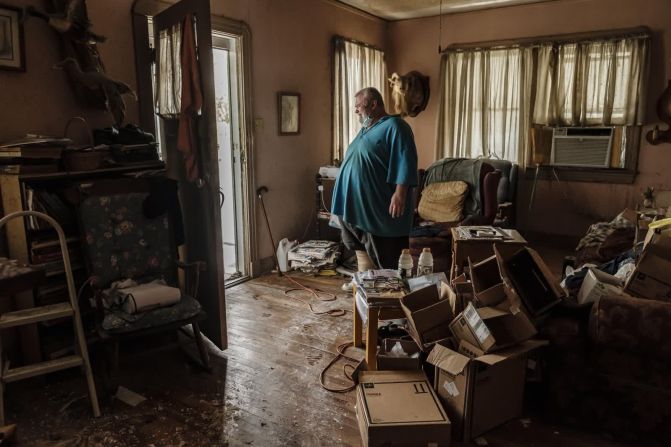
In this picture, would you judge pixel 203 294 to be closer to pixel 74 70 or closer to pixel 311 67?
pixel 74 70

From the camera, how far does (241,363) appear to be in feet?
9.21

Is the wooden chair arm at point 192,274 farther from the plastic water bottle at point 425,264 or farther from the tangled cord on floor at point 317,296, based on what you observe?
the plastic water bottle at point 425,264

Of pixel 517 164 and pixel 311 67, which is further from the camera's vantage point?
pixel 517 164

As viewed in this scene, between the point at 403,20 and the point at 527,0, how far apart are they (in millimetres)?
1454

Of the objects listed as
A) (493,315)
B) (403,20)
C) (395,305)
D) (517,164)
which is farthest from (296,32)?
(493,315)

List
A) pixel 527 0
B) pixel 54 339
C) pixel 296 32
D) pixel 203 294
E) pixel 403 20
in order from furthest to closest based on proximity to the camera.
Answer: pixel 403 20 < pixel 527 0 < pixel 296 32 < pixel 203 294 < pixel 54 339

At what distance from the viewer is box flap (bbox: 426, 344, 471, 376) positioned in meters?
2.04

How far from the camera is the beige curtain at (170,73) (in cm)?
284

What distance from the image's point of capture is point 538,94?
5191 mm

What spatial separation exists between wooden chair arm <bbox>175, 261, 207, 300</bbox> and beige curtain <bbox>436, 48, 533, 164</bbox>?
12.6ft

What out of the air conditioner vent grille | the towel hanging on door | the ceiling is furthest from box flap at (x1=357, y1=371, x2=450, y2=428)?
the ceiling

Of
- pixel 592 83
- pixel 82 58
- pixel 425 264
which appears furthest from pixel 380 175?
pixel 592 83

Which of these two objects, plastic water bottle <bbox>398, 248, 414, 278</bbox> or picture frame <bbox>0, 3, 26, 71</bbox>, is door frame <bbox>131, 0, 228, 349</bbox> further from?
plastic water bottle <bbox>398, 248, 414, 278</bbox>

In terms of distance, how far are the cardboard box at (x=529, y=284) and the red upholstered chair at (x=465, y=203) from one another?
5.64ft
